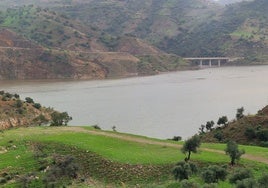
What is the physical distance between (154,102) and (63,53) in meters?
79.8

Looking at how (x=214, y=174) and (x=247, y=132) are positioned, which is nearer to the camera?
(x=214, y=174)

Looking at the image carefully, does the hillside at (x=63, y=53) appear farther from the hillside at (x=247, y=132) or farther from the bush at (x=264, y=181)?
the bush at (x=264, y=181)

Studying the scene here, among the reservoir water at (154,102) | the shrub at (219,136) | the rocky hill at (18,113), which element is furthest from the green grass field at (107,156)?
the reservoir water at (154,102)

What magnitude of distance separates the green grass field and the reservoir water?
816 inches

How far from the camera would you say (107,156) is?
34219 mm

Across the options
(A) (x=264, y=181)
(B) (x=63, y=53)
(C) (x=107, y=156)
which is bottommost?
(C) (x=107, y=156)

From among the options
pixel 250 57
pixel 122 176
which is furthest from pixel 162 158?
pixel 250 57

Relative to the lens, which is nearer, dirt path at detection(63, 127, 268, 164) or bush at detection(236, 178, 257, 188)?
bush at detection(236, 178, 257, 188)

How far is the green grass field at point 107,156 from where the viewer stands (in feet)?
103

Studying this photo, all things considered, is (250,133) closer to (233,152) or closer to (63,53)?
(233,152)

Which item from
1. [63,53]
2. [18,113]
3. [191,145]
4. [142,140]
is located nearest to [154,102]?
[18,113]

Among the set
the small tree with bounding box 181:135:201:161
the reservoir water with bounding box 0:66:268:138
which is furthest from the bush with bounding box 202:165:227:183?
the reservoir water with bounding box 0:66:268:138

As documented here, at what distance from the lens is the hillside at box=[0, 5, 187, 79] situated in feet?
514

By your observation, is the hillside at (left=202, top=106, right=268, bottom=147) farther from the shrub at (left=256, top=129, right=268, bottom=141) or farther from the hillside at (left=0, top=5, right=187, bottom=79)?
the hillside at (left=0, top=5, right=187, bottom=79)
